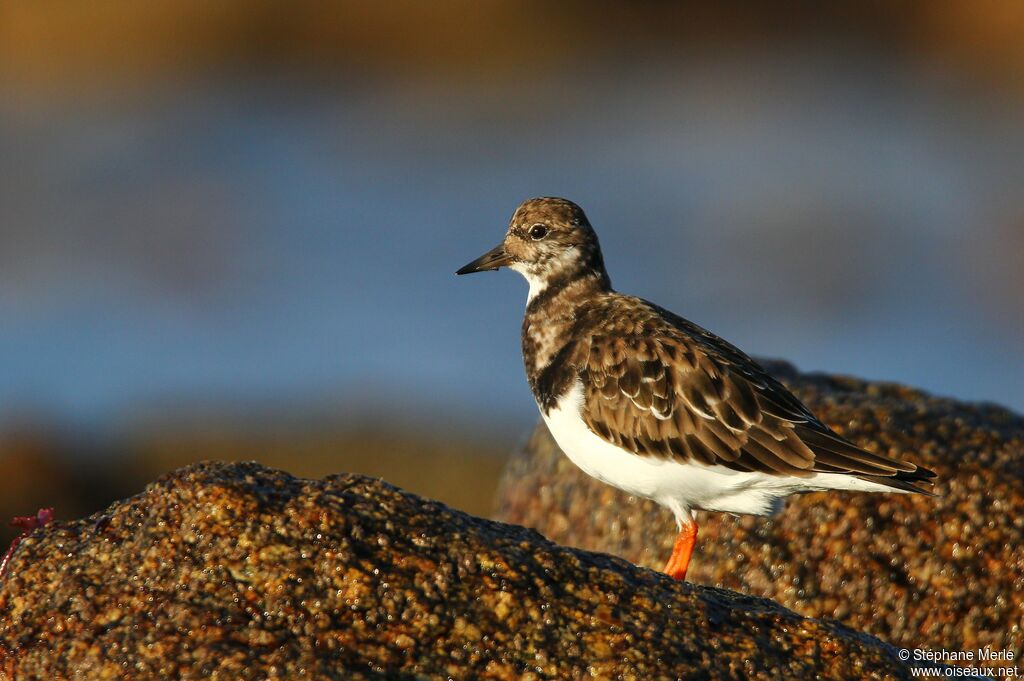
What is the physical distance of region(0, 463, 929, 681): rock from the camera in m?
3.63

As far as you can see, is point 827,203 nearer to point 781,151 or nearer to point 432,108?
point 781,151

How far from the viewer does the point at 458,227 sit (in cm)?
1541

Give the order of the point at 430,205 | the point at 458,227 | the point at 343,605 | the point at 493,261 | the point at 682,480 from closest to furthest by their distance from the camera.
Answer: the point at 343,605 < the point at 682,480 < the point at 493,261 < the point at 458,227 < the point at 430,205

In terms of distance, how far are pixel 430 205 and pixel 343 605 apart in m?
12.7

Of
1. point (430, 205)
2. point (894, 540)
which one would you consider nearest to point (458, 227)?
point (430, 205)

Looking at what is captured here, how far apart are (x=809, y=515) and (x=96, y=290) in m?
11.0

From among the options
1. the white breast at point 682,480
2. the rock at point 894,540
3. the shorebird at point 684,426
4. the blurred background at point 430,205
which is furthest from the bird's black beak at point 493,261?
the blurred background at point 430,205

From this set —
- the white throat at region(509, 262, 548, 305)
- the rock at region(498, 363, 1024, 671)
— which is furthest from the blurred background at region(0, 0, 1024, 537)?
the white throat at region(509, 262, 548, 305)

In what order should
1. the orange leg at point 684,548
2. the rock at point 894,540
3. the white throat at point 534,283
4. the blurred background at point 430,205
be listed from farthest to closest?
1. the blurred background at point 430,205
2. the white throat at point 534,283
3. the rock at point 894,540
4. the orange leg at point 684,548

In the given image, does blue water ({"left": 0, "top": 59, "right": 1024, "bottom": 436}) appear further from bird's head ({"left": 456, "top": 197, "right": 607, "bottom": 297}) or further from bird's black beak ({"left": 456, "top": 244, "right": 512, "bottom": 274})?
bird's head ({"left": 456, "top": 197, "right": 607, "bottom": 297})

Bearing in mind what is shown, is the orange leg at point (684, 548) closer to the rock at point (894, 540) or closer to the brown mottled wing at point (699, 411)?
the brown mottled wing at point (699, 411)

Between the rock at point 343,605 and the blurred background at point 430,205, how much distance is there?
→ 6806 millimetres

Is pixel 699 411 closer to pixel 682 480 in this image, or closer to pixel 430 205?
A: pixel 682 480

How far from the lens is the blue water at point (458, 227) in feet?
43.2
